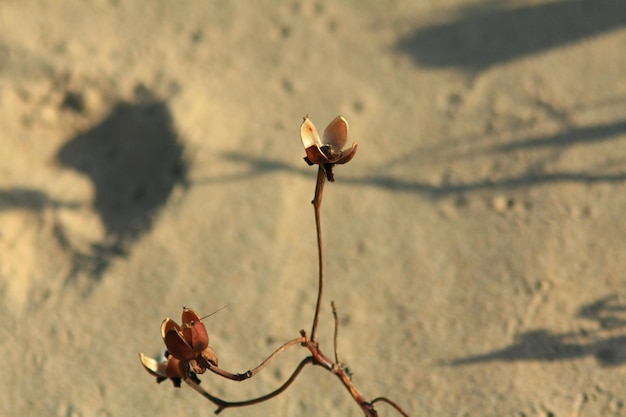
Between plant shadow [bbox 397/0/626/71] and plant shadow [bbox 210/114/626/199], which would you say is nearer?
plant shadow [bbox 210/114/626/199]

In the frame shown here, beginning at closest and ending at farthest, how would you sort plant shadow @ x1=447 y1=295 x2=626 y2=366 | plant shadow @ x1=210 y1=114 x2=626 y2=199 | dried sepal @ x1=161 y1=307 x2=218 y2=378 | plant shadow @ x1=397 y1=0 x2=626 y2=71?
dried sepal @ x1=161 y1=307 x2=218 y2=378 < plant shadow @ x1=447 y1=295 x2=626 y2=366 < plant shadow @ x1=210 y1=114 x2=626 y2=199 < plant shadow @ x1=397 y1=0 x2=626 y2=71

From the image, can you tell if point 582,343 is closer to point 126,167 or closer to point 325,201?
point 325,201

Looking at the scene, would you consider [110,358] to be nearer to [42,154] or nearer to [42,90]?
[42,154]

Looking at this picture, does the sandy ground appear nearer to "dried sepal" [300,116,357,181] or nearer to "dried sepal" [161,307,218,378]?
"dried sepal" [161,307,218,378]

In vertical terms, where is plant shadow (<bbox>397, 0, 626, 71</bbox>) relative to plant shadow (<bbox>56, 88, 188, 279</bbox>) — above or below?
above

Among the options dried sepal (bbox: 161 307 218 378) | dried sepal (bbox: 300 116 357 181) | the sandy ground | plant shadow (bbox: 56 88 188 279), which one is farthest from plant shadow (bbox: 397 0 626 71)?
dried sepal (bbox: 161 307 218 378)

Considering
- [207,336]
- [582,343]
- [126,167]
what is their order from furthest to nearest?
[126,167] < [582,343] < [207,336]

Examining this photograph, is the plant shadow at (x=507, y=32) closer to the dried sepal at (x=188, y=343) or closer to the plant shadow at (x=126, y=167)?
the plant shadow at (x=126, y=167)

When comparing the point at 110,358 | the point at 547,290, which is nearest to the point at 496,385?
the point at 547,290

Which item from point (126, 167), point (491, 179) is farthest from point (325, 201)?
point (126, 167)
